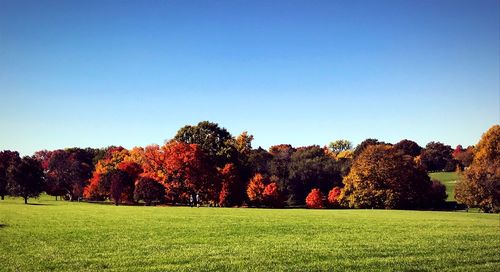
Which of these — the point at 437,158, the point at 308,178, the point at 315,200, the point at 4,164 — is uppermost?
the point at 437,158

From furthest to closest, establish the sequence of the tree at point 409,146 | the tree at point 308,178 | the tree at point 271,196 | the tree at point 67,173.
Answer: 1. the tree at point 409,146
2. the tree at point 67,173
3. the tree at point 308,178
4. the tree at point 271,196

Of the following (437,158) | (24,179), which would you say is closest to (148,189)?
(24,179)

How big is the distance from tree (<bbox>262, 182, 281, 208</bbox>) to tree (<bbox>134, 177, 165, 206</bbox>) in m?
24.6

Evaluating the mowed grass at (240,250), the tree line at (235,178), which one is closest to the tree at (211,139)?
the tree line at (235,178)

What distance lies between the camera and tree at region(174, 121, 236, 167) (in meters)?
96.3

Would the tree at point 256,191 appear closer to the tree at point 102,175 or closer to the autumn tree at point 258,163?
the autumn tree at point 258,163

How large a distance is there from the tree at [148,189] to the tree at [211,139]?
15.4 meters

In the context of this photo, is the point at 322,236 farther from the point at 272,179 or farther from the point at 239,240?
the point at 272,179

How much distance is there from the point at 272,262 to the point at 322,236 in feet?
35.4

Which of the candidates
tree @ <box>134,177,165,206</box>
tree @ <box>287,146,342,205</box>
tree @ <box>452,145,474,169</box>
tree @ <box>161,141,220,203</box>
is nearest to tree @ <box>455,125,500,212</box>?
tree @ <box>452,145,474,169</box>

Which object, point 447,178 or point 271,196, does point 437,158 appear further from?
point 271,196

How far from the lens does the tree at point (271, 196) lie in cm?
9725

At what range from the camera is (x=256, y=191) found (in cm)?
9769

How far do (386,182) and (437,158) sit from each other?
86.0 metres
